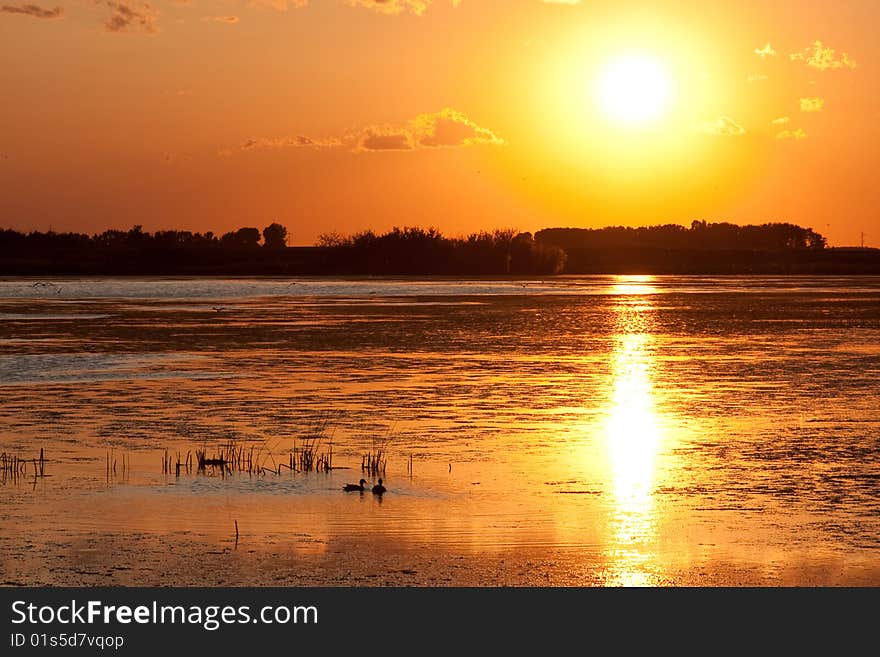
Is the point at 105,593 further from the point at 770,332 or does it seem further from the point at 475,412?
the point at 770,332

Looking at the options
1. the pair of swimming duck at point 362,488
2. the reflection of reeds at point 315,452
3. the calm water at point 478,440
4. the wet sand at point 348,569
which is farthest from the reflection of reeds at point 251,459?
the wet sand at point 348,569

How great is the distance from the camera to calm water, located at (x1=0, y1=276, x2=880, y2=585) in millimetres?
13328

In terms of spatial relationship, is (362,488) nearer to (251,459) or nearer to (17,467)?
(251,459)

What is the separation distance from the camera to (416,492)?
15.5 meters

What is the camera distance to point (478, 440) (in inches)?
761

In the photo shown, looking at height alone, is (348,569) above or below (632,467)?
below

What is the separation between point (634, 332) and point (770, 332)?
4525 millimetres

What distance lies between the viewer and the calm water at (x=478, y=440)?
13.3 m

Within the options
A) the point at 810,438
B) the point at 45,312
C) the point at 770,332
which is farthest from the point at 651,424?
the point at 45,312

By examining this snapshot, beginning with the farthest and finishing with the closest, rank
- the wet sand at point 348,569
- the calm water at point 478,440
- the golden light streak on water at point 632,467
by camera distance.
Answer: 1. the calm water at point 478,440
2. the golden light streak on water at point 632,467
3. the wet sand at point 348,569

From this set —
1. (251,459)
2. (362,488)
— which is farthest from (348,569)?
(251,459)

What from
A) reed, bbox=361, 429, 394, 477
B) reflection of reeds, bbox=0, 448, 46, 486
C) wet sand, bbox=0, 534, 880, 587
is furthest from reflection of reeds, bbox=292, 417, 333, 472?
wet sand, bbox=0, 534, 880, 587

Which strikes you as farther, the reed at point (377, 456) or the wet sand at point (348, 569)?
the reed at point (377, 456)

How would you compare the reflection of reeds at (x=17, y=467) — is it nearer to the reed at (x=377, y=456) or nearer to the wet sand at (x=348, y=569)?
the wet sand at (x=348, y=569)
